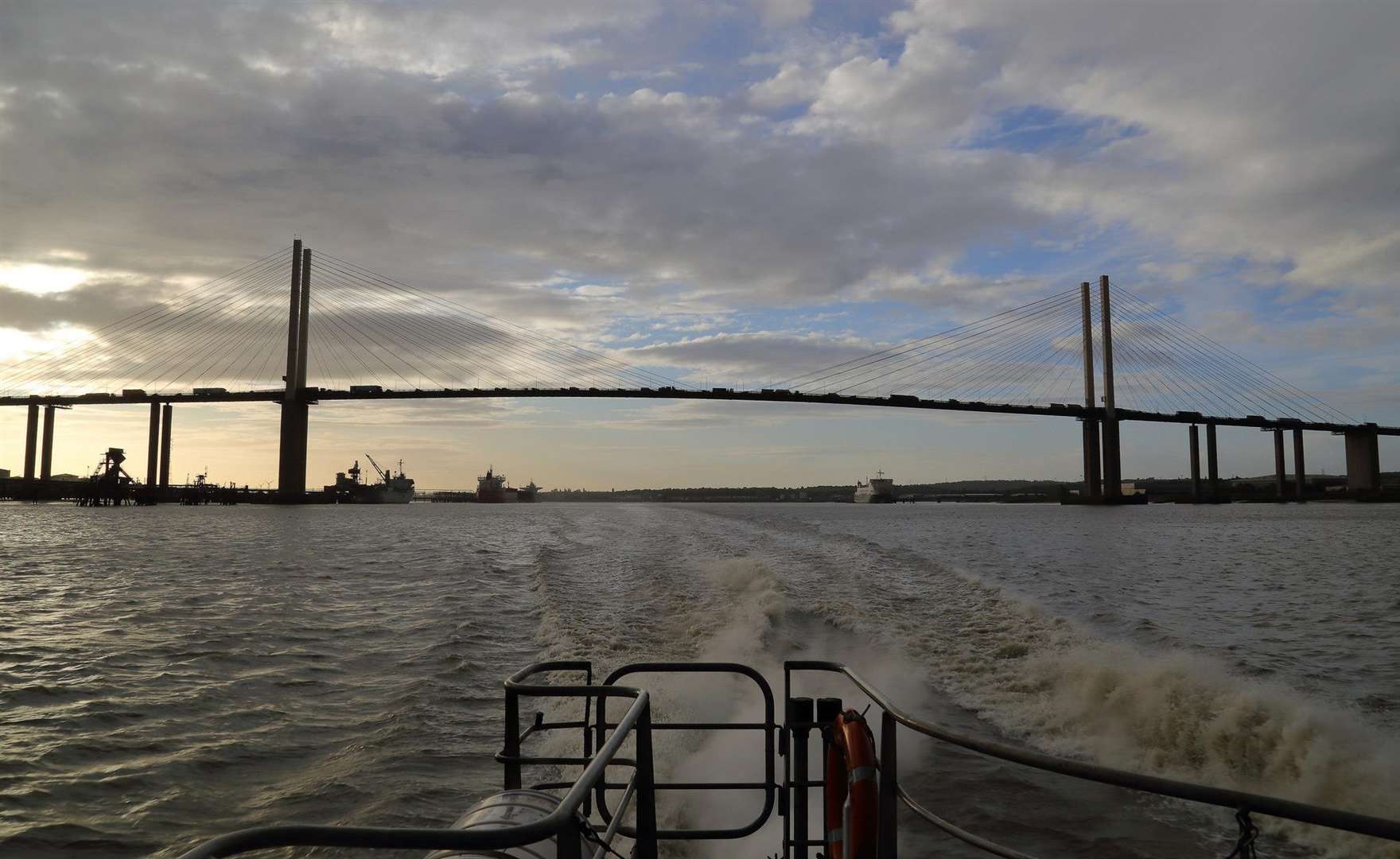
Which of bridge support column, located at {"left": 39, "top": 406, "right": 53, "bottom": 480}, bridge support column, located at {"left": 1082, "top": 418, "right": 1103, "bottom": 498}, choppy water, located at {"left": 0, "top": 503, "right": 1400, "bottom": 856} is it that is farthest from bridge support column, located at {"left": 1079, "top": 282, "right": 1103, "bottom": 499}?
bridge support column, located at {"left": 39, "top": 406, "right": 53, "bottom": 480}

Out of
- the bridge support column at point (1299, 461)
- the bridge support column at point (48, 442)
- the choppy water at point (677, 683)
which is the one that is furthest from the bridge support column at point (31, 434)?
the bridge support column at point (1299, 461)

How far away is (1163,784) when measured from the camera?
209cm

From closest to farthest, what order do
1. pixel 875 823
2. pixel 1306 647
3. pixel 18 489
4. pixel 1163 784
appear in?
1. pixel 1163 784
2. pixel 875 823
3. pixel 1306 647
4. pixel 18 489

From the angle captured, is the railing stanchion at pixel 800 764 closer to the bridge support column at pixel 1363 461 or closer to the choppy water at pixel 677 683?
the choppy water at pixel 677 683

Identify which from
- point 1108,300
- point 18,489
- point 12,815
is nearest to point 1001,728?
point 12,815

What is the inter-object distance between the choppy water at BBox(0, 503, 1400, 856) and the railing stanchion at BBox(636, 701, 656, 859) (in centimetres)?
277

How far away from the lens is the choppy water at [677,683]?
629 cm

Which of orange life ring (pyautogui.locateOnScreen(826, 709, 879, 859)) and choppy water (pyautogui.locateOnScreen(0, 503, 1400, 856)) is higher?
orange life ring (pyautogui.locateOnScreen(826, 709, 879, 859))

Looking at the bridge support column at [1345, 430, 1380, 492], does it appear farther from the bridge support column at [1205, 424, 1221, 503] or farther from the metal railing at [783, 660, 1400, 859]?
the metal railing at [783, 660, 1400, 859]

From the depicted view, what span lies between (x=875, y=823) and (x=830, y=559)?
20.6 meters

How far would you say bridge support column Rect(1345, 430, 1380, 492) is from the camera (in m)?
94.6

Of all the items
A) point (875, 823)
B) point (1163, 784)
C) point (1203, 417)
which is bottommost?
point (875, 823)

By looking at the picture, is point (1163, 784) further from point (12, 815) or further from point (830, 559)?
point (830, 559)

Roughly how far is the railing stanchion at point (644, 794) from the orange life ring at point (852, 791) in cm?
78
